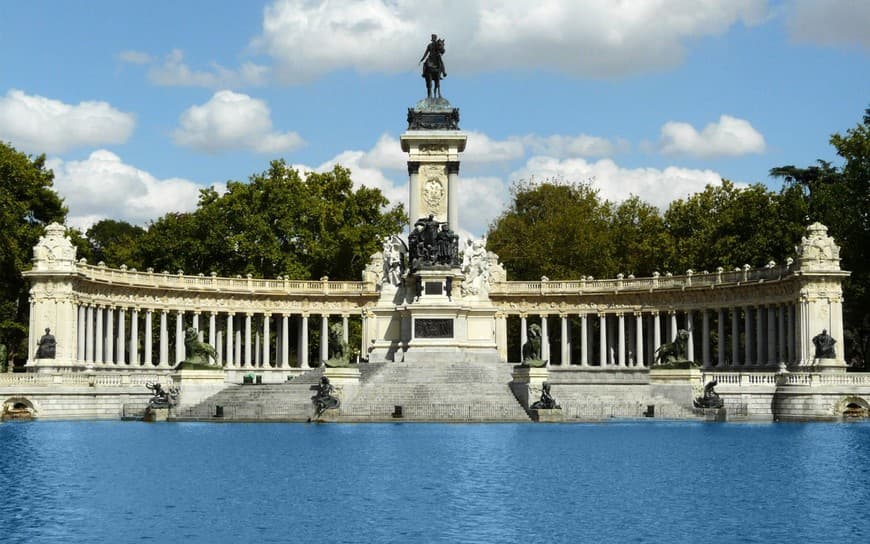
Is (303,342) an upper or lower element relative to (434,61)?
lower

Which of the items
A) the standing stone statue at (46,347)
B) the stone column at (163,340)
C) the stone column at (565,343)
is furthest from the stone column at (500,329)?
the standing stone statue at (46,347)

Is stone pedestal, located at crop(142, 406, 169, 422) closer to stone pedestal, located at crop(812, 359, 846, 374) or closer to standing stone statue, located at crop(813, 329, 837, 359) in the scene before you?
stone pedestal, located at crop(812, 359, 846, 374)

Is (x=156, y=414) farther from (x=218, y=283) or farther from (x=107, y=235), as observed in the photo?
(x=107, y=235)

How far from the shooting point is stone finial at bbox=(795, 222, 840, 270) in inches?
2726

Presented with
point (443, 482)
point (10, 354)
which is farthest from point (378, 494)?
point (10, 354)

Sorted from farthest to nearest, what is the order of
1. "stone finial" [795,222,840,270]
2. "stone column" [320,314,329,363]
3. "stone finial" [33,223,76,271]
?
"stone column" [320,314,329,363], "stone finial" [33,223,76,271], "stone finial" [795,222,840,270]

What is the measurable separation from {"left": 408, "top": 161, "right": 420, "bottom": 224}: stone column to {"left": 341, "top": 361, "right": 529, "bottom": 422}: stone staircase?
591 inches

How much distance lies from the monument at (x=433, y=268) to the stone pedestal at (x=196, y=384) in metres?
11.1

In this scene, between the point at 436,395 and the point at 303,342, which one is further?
the point at 303,342

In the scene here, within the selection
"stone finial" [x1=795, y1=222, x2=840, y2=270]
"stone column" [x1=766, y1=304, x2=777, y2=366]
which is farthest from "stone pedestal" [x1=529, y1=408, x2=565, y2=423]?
"stone column" [x1=766, y1=304, x2=777, y2=366]

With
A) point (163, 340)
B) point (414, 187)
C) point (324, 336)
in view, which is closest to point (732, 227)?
point (414, 187)

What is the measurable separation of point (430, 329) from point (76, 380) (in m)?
19.6

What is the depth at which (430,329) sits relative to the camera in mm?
72688

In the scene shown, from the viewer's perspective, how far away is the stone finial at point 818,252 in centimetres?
6925
